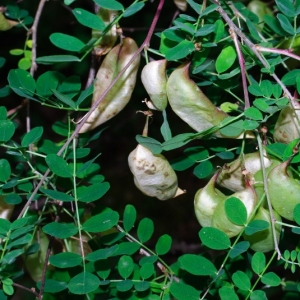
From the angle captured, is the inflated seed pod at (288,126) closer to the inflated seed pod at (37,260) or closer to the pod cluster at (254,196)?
the pod cluster at (254,196)

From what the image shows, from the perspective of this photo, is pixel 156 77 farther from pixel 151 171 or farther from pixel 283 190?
pixel 283 190

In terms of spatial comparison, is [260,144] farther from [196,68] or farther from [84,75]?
[84,75]

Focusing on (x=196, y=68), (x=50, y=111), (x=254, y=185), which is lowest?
(x=50, y=111)

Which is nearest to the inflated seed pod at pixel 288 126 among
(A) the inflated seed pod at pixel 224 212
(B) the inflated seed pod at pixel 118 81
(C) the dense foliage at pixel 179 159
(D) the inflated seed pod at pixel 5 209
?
(C) the dense foliage at pixel 179 159

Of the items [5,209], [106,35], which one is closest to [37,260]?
[5,209]

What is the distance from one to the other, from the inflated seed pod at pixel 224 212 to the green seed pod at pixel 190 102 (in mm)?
125

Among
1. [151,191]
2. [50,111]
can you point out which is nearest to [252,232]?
[151,191]

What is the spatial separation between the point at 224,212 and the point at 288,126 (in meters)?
0.17

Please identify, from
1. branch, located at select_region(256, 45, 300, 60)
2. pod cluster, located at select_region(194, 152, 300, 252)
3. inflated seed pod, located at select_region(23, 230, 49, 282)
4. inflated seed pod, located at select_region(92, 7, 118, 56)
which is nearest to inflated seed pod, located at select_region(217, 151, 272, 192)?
pod cluster, located at select_region(194, 152, 300, 252)

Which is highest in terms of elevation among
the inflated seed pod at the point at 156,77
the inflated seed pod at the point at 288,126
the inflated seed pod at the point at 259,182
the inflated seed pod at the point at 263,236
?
the inflated seed pod at the point at 156,77

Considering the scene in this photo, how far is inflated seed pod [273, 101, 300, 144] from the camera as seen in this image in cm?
80

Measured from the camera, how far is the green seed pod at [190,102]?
0.79 meters

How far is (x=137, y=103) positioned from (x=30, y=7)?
45 cm

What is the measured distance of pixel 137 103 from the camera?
64.4 inches
